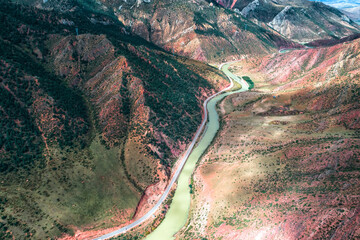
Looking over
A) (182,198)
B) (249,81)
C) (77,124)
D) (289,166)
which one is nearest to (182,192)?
(182,198)

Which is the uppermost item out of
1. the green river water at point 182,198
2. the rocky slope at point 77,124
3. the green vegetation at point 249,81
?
the rocky slope at point 77,124

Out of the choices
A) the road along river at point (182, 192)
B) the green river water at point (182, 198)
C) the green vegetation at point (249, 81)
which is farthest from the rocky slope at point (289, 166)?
the green vegetation at point (249, 81)

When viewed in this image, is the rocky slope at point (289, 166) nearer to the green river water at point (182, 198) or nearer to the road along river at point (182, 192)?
the green river water at point (182, 198)

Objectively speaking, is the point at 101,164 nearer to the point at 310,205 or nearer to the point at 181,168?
the point at 181,168

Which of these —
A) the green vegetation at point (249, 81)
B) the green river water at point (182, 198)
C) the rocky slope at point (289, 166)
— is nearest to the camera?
the rocky slope at point (289, 166)

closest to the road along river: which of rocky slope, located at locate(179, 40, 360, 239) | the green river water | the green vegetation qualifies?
the green river water

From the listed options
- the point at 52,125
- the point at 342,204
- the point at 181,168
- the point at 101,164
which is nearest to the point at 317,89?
the point at 181,168
